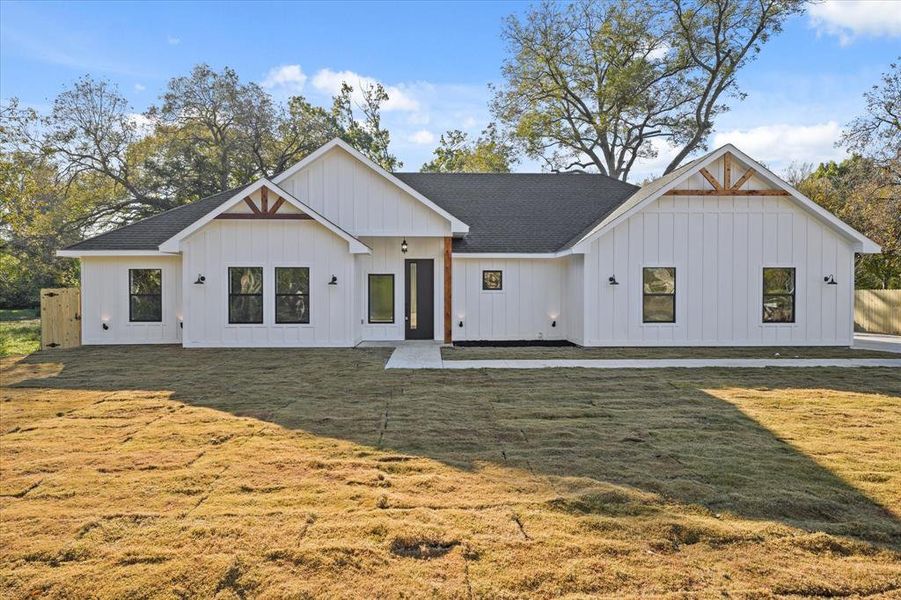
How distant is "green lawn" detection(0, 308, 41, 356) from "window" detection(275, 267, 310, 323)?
6.99m

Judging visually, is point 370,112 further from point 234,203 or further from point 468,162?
point 234,203

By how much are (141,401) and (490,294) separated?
10.1m

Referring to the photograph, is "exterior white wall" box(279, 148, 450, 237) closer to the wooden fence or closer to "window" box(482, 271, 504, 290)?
"window" box(482, 271, 504, 290)

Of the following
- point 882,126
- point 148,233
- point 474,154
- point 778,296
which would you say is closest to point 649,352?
point 778,296

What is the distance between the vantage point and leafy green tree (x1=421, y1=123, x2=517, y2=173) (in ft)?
106

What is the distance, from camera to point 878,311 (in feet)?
66.1

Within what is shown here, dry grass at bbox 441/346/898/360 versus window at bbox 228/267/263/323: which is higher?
window at bbox 228/267/263/323

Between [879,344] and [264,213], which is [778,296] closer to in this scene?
[879,344]

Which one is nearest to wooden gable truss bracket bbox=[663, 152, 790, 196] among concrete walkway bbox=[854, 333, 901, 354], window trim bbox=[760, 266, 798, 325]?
window trim bbox=[760, 266, 798, 325]

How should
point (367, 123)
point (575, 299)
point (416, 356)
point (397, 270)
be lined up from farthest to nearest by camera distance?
point (367, 123) < point (397, 270) < point (575, 299) < point (416, 356)

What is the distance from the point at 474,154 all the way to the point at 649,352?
79.7 feet

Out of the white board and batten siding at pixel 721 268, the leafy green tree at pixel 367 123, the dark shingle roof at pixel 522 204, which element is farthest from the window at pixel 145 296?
the leafy green tree at pixel 367 123

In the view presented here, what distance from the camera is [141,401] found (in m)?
8.07

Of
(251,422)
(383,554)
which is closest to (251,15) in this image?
(251,422)
